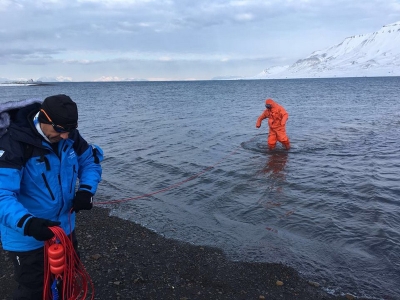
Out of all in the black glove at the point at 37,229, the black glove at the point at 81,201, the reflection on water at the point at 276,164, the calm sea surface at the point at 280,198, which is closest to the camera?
the black glove at the point at 37,229

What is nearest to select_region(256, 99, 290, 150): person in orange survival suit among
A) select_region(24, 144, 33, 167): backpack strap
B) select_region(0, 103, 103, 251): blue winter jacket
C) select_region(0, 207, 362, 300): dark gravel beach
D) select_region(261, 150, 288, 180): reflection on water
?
select_region(261, 150, 288, 180): reflection on water

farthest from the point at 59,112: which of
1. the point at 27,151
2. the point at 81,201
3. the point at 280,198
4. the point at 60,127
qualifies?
the point at 280,198

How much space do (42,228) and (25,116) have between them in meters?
1.02

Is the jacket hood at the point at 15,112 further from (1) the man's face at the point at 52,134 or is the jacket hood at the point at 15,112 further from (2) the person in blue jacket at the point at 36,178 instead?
(1) the man's face at the point at 52,134

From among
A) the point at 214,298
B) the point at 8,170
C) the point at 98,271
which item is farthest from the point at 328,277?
the point at 8,170

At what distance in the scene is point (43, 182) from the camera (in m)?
3.12

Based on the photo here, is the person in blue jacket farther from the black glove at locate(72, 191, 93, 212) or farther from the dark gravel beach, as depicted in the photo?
the dark gravel beach

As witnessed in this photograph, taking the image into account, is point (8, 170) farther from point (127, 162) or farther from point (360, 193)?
point (127, 162)

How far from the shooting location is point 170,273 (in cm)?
559

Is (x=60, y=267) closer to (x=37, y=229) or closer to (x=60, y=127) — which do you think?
(x=37, y=229)

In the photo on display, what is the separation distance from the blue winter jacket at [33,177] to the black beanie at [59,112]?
20cm

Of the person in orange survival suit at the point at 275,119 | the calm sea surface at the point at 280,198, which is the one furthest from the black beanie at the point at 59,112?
the person in orange survival suit at the point at 275,119

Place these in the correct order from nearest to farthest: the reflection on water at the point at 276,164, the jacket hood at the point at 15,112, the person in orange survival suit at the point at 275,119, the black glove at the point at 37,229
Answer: the black glove at the point at 37,229, the jacket hood at the point at 15,112, the reflection on water at the point at 276,164, the person in orange survival suit at the point at 275,119

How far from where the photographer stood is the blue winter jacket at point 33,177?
2.80 meters
